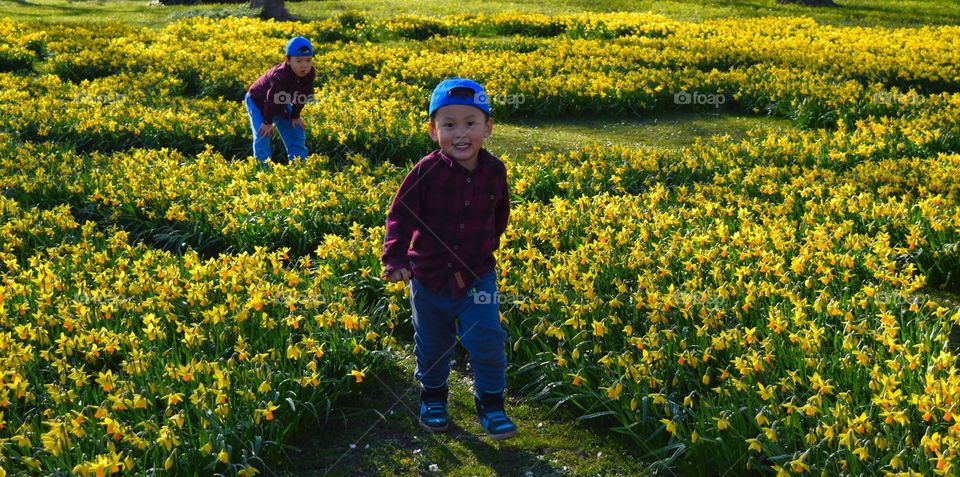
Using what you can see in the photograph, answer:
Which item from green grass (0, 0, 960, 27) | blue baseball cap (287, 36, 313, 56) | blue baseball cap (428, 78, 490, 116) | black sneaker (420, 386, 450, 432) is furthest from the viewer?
green grass (0, 0, 960, 27)

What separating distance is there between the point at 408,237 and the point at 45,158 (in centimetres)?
582

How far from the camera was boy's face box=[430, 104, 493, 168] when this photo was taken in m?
3.74

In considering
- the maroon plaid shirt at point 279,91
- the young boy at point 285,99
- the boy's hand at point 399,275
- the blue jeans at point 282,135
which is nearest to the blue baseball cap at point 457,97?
the boy's hand at point 399,275

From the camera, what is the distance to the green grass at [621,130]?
384 inches

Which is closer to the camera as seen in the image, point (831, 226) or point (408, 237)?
point (408, 237)

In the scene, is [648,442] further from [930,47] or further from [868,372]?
[930,47]

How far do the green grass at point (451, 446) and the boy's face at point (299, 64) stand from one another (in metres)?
3.98

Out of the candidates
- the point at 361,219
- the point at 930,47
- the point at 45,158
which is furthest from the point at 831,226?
the point at 930,47

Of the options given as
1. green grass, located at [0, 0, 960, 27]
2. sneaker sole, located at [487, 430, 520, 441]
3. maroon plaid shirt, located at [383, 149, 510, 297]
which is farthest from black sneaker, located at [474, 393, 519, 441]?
green grass, located at [0, 0, 960, 27]

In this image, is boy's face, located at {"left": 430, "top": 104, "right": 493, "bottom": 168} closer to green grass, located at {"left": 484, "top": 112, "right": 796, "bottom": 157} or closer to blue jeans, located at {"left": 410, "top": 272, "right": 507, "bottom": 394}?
blue jeans, located at {"left": 410, "top": 272, "right": 507, "bottom": 394}

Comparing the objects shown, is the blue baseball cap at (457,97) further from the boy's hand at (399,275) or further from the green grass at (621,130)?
the green grass at (621,130)

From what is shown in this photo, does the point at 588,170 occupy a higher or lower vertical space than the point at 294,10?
lower

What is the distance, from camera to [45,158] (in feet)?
27.1

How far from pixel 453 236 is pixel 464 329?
0.46 metres
